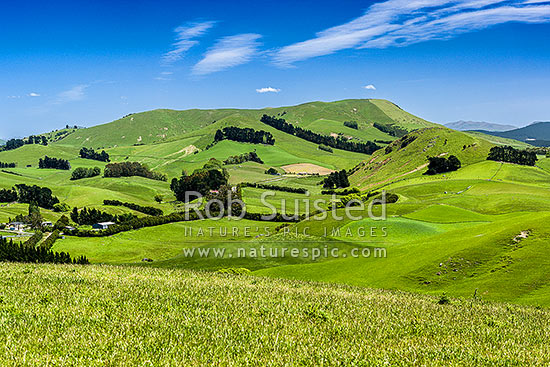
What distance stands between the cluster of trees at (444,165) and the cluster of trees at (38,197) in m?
179

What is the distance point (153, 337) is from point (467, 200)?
384 feet

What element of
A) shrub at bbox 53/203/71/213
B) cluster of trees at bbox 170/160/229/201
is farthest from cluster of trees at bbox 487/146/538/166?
shrub at bbox 53/203/71/213

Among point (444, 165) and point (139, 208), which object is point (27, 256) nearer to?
point (139, 208)

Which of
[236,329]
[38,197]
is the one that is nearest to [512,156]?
[236,329]

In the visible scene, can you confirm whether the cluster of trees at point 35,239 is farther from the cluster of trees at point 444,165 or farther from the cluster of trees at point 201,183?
the cluster of trees at point 444,165

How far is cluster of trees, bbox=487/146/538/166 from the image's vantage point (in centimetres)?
16525

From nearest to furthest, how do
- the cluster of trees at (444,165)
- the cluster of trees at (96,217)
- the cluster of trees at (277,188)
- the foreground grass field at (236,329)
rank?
the foreground grass field at (236,329)
the cluster of trees at (96,217)
the cluster of trees at (444,165)
the cluster of trees at (277,188)

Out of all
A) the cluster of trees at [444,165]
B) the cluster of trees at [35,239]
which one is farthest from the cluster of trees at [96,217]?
the cluster of trees at [444,165]

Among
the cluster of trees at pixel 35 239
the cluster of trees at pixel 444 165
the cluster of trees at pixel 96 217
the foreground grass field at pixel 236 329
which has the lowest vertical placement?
the cluster of trees at pixel 35 239

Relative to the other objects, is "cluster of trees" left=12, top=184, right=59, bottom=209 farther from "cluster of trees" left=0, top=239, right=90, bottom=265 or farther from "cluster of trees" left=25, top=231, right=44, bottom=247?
"cluster of trees" left=0, top=239, right=90, bottom=265

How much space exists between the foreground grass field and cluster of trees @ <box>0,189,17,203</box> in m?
214

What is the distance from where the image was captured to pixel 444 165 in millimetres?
176000

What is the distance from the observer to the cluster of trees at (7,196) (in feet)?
637

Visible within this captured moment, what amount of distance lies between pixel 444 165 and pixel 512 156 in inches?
1092
